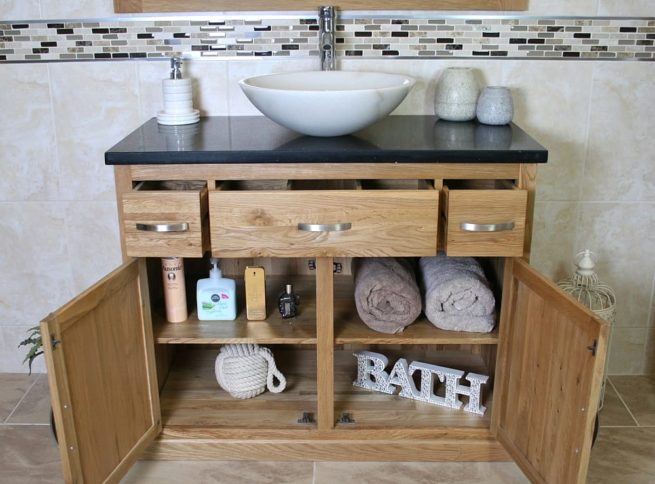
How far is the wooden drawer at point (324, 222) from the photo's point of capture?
5.75ft

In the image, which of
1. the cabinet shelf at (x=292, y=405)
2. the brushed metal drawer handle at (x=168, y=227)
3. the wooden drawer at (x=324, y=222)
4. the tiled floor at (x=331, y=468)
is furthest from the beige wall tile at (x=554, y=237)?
the brushed metal drawer handle at (x=168, y=227)

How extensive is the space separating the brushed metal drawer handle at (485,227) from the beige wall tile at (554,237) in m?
0.56

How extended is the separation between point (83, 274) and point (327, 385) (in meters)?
0.93

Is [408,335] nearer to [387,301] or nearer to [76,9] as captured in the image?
[387,301]

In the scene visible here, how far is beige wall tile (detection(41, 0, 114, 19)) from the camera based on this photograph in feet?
6.92

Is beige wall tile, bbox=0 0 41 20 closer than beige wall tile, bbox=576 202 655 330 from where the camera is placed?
Yes

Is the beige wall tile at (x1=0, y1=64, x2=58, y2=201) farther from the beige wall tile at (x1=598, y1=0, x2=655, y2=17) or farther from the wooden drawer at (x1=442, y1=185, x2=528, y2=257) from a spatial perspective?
the beige wall tile at (x1=598, y1=0, x2=655, y2=17)

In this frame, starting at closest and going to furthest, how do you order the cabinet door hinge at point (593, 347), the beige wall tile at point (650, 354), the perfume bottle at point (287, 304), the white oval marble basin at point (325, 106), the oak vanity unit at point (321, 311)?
the cabinet door hinge at point (593, 347)
the oak vanity unit at point (321, 311)
the white oval marble basin at point (325, 106)
the perfume bottle at point (287, 304)
the beige wall tile at point (650, 354)

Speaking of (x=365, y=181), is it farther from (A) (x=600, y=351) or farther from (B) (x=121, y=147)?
→ (A) (x=600, y=351)

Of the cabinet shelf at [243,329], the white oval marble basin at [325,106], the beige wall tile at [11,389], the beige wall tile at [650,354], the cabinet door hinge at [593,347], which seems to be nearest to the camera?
the cabinet door hinge at [593,347]

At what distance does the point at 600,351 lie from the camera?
1.44 metres

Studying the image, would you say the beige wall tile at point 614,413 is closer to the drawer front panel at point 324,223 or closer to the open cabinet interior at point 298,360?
the open cabinet interior at point 298,360

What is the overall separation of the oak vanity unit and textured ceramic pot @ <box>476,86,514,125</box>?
32 millimetres

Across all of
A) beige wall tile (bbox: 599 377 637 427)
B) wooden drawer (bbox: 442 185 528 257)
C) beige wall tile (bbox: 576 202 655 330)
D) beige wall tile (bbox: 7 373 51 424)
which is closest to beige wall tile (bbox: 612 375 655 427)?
beige wall tile (bbox: 599 377 637 427)
